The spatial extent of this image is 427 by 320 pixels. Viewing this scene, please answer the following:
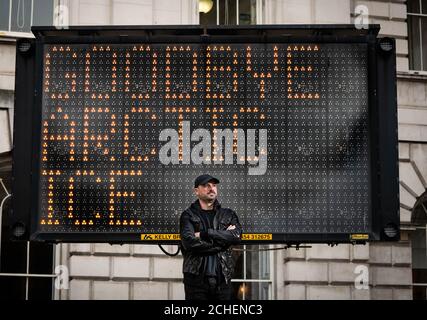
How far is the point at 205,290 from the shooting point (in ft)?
23.1

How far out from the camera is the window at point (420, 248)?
15656mm

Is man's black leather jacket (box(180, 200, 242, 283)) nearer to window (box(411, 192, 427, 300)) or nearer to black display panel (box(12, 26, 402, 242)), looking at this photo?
black display panel (box(12, 26, 402, 242))

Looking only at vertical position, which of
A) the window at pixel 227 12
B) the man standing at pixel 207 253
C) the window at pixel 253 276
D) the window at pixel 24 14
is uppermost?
the window at pixel 227 12

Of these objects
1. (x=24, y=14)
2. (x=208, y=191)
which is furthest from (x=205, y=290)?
(x=24, y=14)

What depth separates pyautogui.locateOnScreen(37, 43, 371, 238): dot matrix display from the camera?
823cm

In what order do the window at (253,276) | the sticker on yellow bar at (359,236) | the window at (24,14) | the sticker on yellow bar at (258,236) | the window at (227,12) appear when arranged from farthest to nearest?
1. the window at (227,12)
2. the window at (253,276)
3. the window at (24,14)
4. the sticker on yellow bar at (359,236)
5. the sticker on yellow bar at (258,236)

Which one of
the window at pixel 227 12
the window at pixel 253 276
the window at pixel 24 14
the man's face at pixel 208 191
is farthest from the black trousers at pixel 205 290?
the window at pixel 227 12

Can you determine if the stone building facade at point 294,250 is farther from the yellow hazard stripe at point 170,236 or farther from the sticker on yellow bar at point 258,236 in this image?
the sticker on yellow bar at point 258,236

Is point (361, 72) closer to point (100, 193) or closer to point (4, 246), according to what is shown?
point (100, 193)

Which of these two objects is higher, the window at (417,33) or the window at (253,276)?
the window at (417,33)

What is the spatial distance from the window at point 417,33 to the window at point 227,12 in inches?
128

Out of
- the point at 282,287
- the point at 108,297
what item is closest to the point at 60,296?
the point at 108,297

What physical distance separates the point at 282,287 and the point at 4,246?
464 cm

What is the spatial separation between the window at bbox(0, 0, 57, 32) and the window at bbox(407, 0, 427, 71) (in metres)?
6.78
